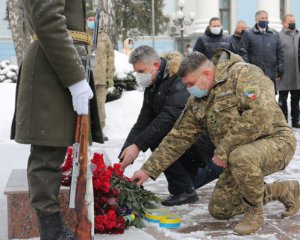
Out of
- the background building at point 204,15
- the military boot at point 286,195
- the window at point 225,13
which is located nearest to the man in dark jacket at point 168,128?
the military boot at point 286,195

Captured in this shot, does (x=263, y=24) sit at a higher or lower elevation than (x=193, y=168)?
higher

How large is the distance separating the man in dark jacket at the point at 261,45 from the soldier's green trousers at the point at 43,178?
6.17m

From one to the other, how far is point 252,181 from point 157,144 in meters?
1.00

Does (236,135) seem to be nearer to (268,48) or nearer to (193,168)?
(193,168)

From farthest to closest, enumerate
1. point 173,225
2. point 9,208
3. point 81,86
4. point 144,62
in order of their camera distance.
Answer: point 144,62, point 173,225, point 9,208, point 81,86

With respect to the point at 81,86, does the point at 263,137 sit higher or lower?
lower

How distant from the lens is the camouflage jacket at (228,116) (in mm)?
3518

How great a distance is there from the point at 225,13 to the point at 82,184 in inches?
1440

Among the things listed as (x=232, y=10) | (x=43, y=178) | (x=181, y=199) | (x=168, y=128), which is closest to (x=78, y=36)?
(x=43, y=178)

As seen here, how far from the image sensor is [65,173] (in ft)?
12.3

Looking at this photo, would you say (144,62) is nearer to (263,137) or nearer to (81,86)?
(263,137)

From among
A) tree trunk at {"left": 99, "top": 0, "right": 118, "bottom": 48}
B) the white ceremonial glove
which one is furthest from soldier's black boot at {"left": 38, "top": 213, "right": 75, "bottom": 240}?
tree trunk at {"left": 99, "top": 0, "right": 118, "bottom": 48}

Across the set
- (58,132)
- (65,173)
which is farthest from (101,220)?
(58,132)

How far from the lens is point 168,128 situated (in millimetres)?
4242
